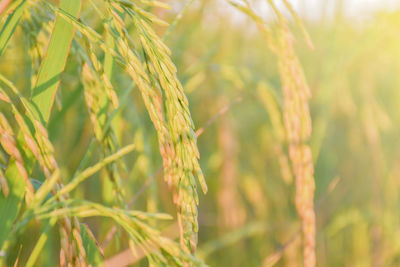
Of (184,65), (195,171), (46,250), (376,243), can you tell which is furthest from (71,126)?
(376,243)

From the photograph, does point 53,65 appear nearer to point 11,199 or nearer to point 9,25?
point 9,25

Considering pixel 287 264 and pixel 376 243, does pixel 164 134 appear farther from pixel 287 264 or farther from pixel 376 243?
pixel 376 243

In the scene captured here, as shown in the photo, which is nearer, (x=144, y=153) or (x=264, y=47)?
(x=144, y=153)

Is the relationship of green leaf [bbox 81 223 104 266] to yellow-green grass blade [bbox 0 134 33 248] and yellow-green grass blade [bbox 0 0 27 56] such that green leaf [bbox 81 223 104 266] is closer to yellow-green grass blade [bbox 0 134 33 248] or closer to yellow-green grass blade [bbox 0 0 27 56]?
yellow-green grass blade [bbox 0 134 33 248]

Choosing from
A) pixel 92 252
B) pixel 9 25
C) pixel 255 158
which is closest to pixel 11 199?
pixel 92 252

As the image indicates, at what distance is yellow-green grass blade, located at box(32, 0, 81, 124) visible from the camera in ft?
1.87

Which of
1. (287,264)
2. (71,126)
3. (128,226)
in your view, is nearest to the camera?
(128,226)

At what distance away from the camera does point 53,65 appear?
22.9 inches

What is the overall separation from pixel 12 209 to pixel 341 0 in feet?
5.45

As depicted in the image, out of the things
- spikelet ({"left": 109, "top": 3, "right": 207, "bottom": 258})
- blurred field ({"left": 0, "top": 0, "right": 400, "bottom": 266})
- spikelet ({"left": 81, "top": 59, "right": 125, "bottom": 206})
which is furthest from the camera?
blurred field ({"left": 0, "top": 0, "right": 400, "bottom": 266})

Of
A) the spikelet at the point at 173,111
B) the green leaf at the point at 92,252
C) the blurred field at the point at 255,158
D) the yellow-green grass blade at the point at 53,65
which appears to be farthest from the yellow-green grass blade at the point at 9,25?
the blurred field at the point at 255,158

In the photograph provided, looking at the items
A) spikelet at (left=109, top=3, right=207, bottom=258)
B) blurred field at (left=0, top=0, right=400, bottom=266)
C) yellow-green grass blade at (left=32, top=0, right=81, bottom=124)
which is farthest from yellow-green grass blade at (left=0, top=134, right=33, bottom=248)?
blurred field at (left=0, top=0, right=400, bottom=266)

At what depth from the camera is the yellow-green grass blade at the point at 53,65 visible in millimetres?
569

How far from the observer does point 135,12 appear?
49cm
